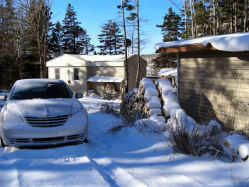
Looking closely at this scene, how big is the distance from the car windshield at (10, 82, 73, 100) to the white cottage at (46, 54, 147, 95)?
16.0m

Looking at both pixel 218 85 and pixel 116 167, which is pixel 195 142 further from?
pixel 218 85

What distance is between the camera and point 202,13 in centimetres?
2669

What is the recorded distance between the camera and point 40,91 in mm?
5645

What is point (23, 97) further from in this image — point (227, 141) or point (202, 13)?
point (202, 13)

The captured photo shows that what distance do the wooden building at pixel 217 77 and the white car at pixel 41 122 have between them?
2920 mm

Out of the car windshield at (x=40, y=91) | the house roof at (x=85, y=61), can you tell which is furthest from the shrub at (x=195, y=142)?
the house roof at (x=85, y=61)

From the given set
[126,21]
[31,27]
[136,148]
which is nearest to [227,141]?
[136,148]

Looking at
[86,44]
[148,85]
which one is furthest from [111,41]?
[148,85]

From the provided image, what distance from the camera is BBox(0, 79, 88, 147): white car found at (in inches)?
161

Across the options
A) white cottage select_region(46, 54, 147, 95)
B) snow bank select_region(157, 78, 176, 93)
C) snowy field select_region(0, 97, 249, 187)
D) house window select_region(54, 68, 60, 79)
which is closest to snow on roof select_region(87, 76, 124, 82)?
white cottage select_region(46, 54, 147, 95)

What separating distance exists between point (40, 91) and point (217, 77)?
5.24 metres

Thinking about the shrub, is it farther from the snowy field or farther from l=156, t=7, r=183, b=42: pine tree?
l=156, t=7, r=183, b=42: pine tree

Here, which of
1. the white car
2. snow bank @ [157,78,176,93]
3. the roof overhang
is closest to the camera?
the white car

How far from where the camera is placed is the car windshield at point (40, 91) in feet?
17.6
